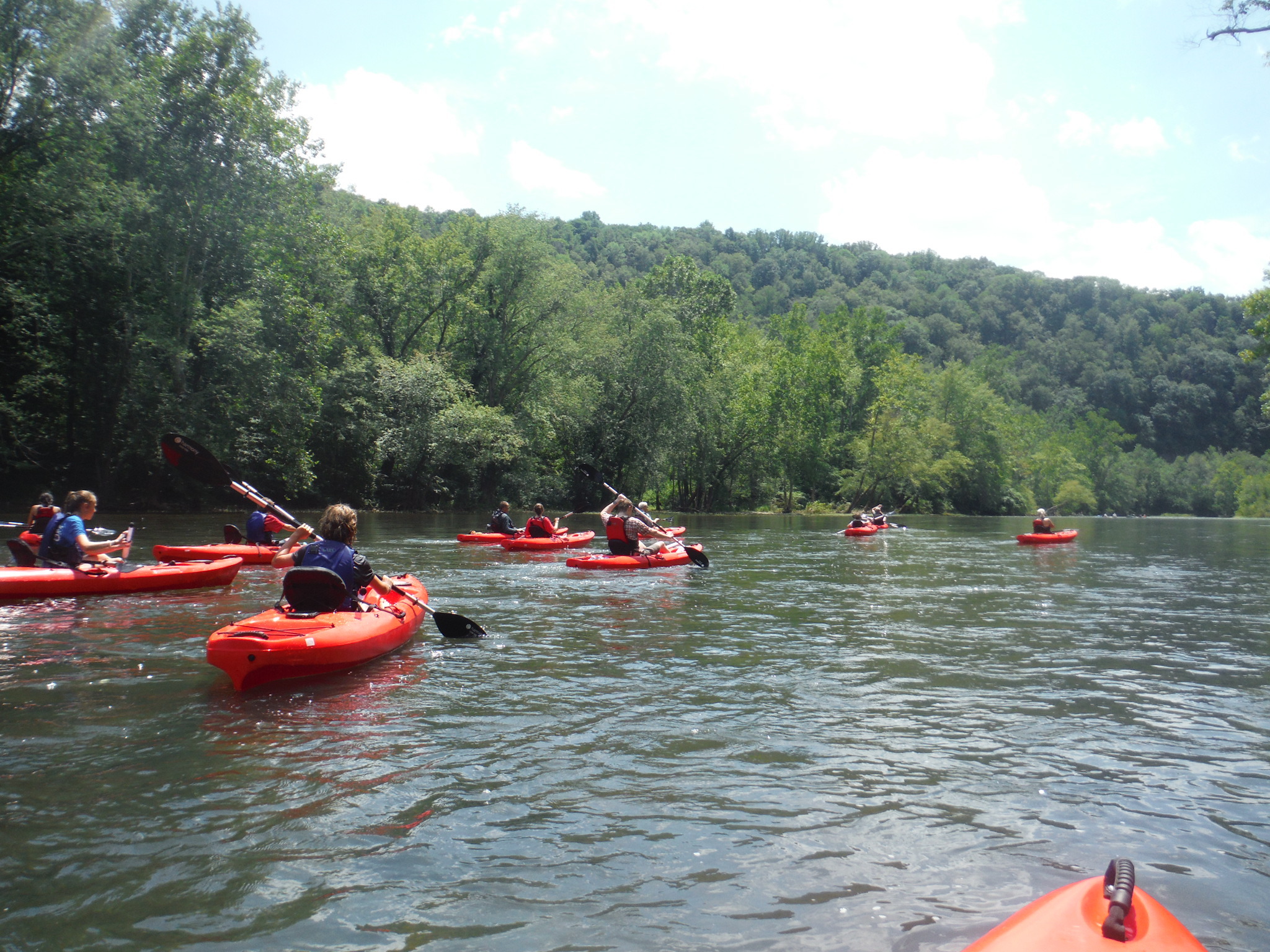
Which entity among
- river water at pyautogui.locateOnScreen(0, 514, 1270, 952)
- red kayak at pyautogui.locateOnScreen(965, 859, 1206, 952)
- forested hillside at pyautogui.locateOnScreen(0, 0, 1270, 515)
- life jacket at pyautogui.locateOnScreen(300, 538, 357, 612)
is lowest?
river water at pyautogui.locateOnScreen(0, 514, 1270, 952)

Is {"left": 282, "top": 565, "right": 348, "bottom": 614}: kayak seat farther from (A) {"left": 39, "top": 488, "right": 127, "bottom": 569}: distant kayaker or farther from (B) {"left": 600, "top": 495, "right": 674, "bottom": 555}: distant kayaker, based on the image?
(B) {"left": 600, "top": 495, "right": 674, "bottom": 555}: distant kayaker

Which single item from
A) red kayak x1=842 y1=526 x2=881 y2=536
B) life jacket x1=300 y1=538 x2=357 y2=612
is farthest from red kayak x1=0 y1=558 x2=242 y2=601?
red kayak x1=842 y1=526 x2=881 y2=536

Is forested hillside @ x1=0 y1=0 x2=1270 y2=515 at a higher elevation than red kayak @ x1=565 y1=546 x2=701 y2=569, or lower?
higher

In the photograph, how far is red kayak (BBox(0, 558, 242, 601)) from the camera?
10016 mm

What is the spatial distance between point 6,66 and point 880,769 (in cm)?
2800

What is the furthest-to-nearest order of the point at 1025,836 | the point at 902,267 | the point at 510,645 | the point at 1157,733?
the point at 902,267 → the point at 510,645 → the point at 1157,733 → the point at 1025,836

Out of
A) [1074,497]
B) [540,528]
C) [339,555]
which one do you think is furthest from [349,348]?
[1074,497]

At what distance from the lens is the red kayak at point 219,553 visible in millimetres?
12633

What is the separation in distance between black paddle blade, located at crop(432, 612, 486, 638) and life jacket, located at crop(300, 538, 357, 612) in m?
1.21

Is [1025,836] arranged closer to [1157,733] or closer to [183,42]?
[1157,733]

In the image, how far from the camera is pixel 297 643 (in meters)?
6.44

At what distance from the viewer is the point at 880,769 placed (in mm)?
4914

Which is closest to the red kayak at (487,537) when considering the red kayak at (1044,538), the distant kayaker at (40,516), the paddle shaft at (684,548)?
the paddle shaft at (684,548)

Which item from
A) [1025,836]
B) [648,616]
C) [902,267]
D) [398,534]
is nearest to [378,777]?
[1025,836]
